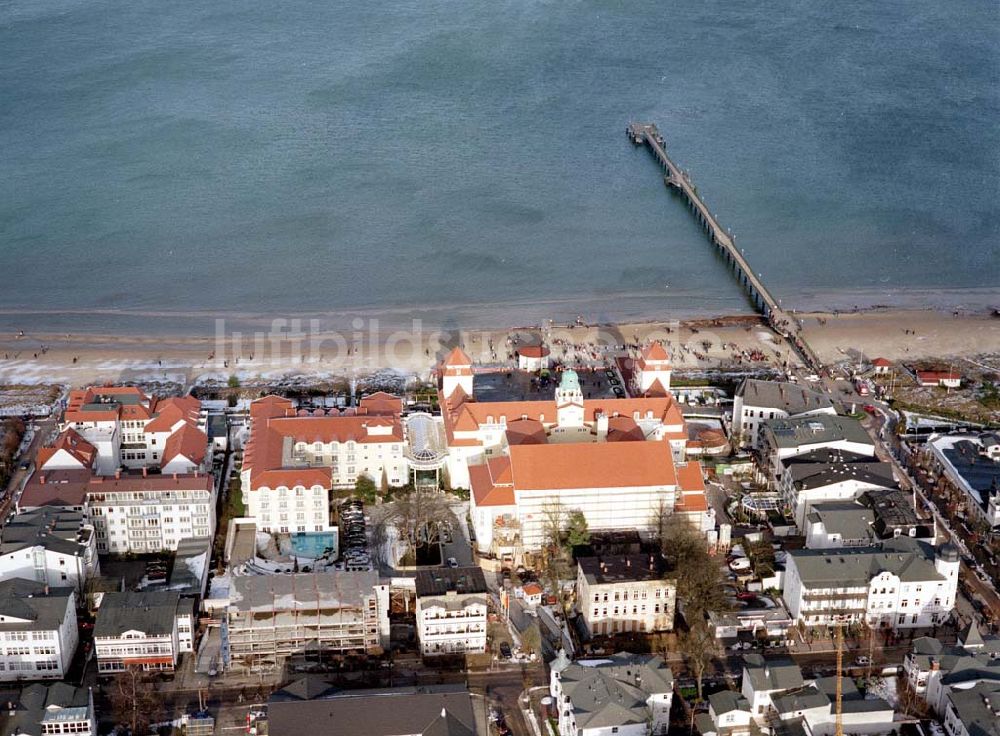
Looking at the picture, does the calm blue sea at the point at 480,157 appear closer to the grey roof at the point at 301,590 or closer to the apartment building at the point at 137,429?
the apartment building at the point at 137,429

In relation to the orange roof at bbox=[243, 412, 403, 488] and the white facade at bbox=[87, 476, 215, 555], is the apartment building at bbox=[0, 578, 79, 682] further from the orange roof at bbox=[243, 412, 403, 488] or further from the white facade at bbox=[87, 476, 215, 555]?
the orange roof at bbox=[243, 412, 403, 488]

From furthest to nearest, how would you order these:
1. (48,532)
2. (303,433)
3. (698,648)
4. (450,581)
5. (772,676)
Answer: (303,433)
(48,532)
(450,581)
(698,648)
(772,676)

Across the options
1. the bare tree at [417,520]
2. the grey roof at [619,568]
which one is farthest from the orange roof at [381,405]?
the grey roof at [619,568]

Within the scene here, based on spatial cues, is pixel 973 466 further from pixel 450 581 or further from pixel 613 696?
pixel 450 581

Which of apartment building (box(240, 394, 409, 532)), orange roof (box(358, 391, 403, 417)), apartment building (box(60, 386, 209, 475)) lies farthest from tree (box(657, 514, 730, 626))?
apartment building (box(60, 386, 209, 475))

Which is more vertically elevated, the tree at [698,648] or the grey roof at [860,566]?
the grey roof at [860,566]

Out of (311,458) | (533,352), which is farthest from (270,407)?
(533,352)
